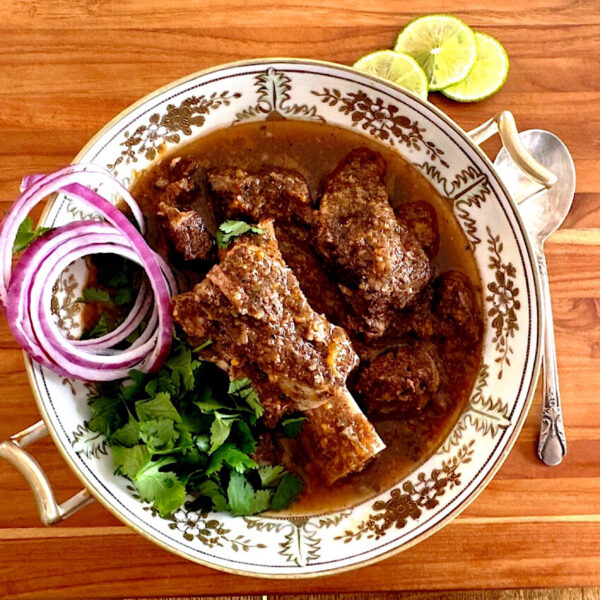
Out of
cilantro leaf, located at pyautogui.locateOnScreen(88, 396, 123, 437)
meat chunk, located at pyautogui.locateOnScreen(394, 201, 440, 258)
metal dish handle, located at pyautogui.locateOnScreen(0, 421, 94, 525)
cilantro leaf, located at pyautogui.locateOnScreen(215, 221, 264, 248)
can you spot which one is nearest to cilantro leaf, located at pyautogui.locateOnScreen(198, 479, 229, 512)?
cilantro leaf, located at pyautogui.locateOnScreen(88, 396, 123, 437)

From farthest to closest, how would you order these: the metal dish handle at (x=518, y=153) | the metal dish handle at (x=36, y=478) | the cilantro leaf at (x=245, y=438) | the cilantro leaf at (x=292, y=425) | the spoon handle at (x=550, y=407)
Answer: the spoon handle at (x=550, y=407) → the cilantro leaf at (x=292, y=425) → the cilantro leaf at (x=245, y=438) → the metal dish handle at (x=518, y=153) → the metal dish handle at (x=36, y=478)

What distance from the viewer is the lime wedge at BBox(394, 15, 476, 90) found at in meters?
3.30

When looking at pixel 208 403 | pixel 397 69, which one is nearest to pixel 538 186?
pixel 397 69

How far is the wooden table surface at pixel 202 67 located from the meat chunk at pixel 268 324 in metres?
1.07

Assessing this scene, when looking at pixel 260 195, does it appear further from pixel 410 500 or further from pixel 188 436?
pixel 410 500

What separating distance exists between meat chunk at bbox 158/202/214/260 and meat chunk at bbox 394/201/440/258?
91cm

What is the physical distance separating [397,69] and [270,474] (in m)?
1.96

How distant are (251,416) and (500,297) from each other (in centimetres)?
124

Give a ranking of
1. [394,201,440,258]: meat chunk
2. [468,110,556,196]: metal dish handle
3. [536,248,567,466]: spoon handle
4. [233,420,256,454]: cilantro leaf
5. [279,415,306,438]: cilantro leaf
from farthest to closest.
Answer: [536,248,567,466]: spoon handle
[394,201,440,258]: meat chunk
[279,415,306,438]: cilantro leaf
[233,420,256,454]: cilantro leaf
[468,110,556,196]: metal dish handle

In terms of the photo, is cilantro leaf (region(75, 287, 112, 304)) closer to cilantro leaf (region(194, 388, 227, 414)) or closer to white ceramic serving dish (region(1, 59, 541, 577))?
white ceramic serving dish (region(1, 59, 541, 577))

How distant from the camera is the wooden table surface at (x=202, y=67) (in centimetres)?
331

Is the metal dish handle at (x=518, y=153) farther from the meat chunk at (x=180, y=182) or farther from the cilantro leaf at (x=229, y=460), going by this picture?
the cilantro leaf at (x=229, y=460)

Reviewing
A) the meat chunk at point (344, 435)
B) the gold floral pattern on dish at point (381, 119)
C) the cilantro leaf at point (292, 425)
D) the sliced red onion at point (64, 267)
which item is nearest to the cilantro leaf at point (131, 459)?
the sliced red onion at point (64, 267)

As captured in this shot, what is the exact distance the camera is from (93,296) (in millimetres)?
3113
